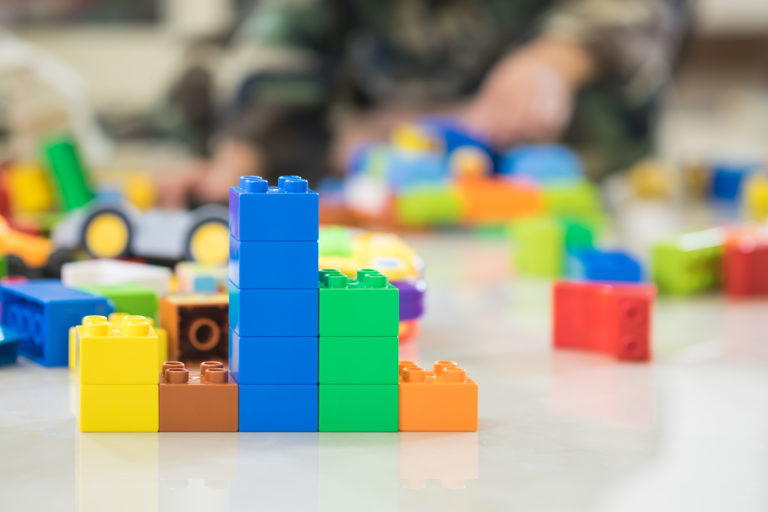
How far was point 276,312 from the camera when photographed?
38.0 inches

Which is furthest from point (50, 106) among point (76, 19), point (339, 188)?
point (76, 19)

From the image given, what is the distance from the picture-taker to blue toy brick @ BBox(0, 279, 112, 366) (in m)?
1.20

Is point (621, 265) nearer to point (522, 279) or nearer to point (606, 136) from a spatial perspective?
point (522, 279)

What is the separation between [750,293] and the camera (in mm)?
1746

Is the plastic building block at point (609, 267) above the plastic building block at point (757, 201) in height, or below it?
below

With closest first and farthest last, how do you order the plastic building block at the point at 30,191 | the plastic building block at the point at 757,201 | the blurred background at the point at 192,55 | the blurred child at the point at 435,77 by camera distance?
the plastic building block at the point at 30,191, the plastic building block at the point at 757,201, the blurred child at the point at 435,77, the blurred background at the point at 192,55

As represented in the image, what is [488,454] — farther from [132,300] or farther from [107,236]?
[107,236]

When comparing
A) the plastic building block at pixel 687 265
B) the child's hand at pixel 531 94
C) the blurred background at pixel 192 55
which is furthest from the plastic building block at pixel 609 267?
the blurred background at pixel 192 55

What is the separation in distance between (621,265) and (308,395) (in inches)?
30.6

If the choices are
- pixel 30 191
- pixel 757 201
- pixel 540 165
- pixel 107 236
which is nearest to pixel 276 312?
pixel 107 236

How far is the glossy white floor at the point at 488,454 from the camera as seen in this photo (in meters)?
0.81

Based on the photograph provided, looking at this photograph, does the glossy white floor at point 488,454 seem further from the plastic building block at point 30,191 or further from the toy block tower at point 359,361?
the plastic building block at point 30,191

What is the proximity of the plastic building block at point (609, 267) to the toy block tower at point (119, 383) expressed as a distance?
842mm

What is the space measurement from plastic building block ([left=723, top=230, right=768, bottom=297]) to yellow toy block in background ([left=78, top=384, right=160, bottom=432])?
108cm
